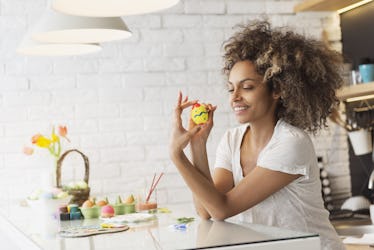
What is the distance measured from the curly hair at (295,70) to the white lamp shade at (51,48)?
1074 millimetres

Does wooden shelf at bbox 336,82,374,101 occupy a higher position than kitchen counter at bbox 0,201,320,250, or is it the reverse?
wooden shelf at bbox 336,82,374,101

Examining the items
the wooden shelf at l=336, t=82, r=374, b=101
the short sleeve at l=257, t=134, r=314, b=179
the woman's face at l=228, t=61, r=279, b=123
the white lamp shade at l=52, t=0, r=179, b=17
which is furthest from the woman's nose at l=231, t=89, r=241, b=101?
the wooden shelf at l=336, t=82, r=374, b=101

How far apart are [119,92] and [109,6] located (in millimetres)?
2038

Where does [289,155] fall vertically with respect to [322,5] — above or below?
below

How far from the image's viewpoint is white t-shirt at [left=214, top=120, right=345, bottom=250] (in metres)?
2.46

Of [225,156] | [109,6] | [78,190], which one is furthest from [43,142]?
[109,6]

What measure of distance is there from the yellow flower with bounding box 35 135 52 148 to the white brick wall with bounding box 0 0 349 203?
0.24 metres

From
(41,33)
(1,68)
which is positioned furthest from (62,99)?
(41,33)

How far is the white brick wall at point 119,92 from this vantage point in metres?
4.31

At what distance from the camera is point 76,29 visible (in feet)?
9.27

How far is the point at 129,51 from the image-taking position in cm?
→ 451

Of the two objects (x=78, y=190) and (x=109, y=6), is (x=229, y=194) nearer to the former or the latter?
(x=109, y=6)

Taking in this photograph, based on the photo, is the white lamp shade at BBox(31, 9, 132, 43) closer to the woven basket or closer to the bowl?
the bowl

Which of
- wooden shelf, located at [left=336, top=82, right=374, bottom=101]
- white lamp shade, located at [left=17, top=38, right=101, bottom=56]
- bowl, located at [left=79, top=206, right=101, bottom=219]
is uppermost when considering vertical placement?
white lamp shade, located at [left=17, top=38, right=101, bottom=56]
